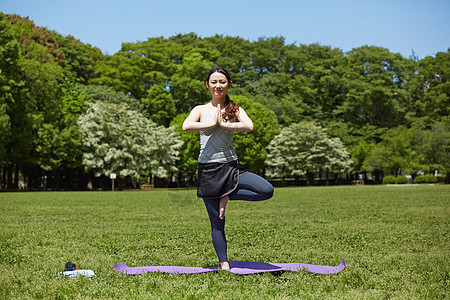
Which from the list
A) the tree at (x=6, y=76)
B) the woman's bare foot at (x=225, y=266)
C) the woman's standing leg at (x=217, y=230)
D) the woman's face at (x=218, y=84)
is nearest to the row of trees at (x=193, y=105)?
the tree at (x=6, y=76)

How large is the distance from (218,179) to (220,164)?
201 millimetres

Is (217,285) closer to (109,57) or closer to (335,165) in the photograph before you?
(335,165)

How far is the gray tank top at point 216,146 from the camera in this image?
6.49 metres

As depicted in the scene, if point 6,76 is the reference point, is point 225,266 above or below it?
below

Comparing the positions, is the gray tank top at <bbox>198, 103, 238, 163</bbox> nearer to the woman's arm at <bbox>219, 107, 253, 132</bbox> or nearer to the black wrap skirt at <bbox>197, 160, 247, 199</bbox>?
the black wrap skirt at <bbox>197, 160, 247, 199</bbox>

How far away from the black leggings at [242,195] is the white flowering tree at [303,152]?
5444cm

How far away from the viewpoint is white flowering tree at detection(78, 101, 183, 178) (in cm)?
5034

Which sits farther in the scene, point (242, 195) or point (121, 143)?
point (121, 143)

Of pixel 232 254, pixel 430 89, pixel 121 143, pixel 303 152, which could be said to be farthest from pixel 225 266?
pixel 430 89

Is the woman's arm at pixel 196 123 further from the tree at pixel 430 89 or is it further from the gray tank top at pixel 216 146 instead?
the tree at pixel 430 89

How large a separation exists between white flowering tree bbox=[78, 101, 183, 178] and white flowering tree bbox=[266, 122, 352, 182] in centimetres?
1430

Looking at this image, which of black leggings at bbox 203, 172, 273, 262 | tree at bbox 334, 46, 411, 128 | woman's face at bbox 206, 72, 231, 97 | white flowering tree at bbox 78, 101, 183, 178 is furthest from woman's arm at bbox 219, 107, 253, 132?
tree at bbox 334, 46, 411, 128

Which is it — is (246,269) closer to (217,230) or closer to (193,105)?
(217,230)

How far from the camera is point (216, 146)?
21.4 feet
